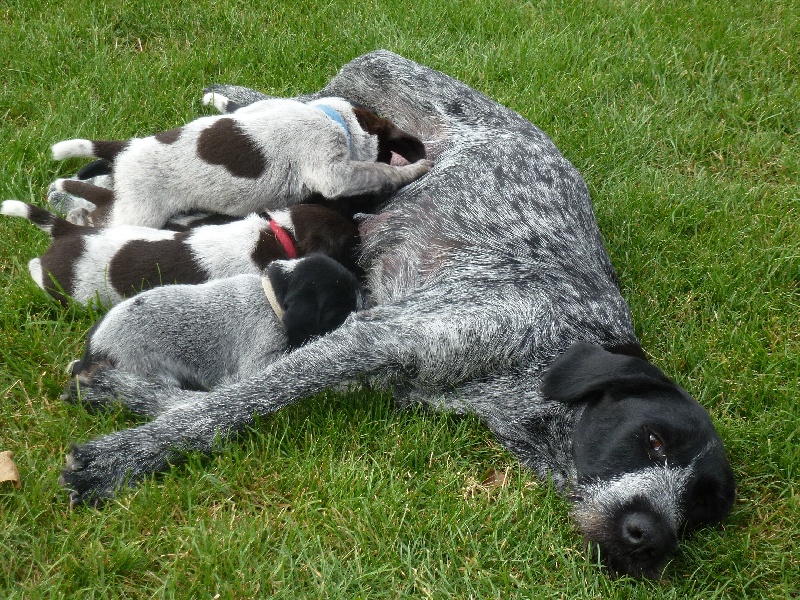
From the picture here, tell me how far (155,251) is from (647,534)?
2.57m

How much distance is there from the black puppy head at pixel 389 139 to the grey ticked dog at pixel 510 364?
0.43ft

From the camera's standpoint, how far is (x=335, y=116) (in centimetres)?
499

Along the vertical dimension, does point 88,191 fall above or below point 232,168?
below

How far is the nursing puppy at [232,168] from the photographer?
447 centimetres

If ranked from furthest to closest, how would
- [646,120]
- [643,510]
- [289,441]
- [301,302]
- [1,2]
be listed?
[1,2], [646,120], [301,302], [289,441], [643,510]

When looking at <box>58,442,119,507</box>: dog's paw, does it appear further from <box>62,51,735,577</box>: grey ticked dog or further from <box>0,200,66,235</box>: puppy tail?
<box>0,200,66,235</box>: puppy tail

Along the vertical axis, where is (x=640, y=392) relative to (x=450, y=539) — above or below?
above

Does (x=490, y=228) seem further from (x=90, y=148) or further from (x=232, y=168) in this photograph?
(x=90, y=148)

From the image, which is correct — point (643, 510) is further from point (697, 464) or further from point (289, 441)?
point (289, 441)

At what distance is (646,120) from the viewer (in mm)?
6020

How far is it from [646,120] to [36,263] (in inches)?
166

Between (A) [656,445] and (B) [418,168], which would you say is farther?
(B) [418,168]

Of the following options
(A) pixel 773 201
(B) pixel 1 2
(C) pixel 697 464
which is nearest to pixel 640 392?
(C) pixel 697 464

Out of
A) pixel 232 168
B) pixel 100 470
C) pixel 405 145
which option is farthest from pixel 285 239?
pixel 100 470
